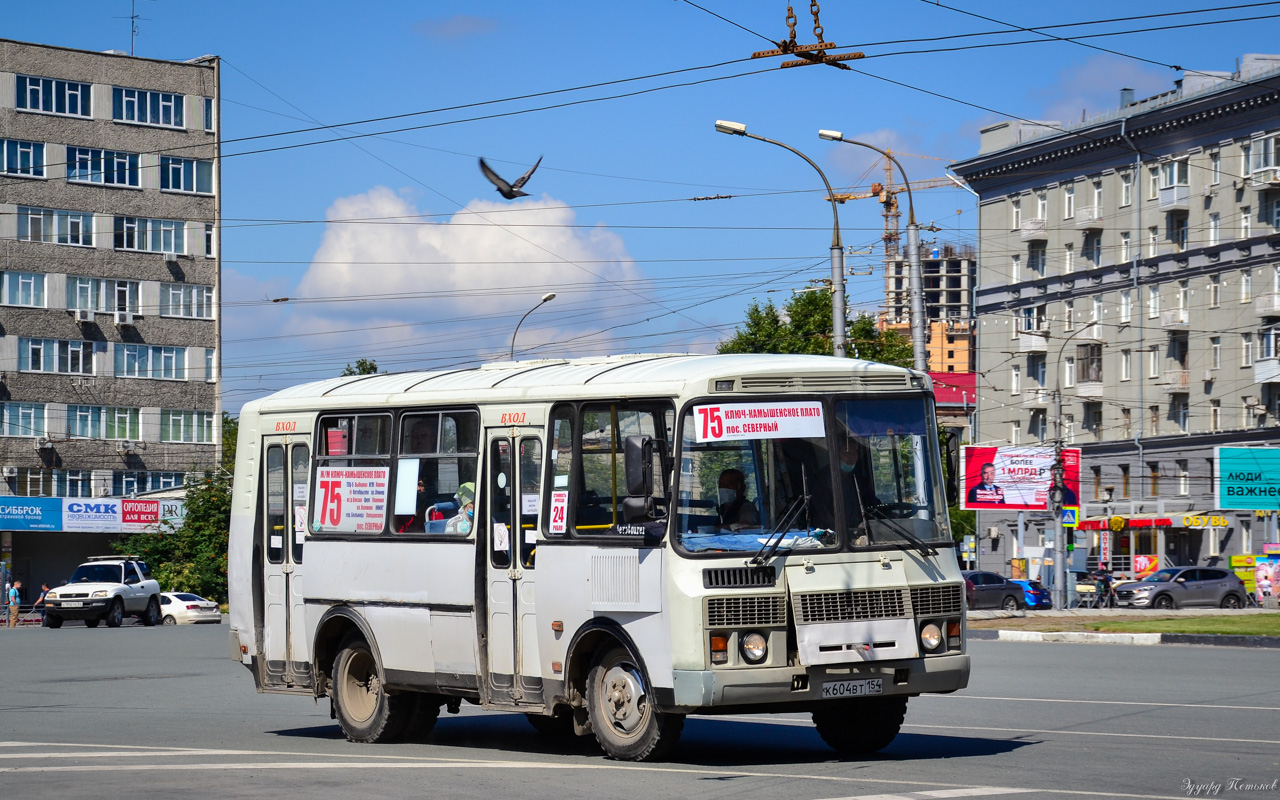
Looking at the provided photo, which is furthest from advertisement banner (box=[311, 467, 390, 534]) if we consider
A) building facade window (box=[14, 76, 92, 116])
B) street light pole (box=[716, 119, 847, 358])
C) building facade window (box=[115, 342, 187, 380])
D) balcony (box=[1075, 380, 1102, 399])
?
balcony (box=[1075, 380, 1102, 399])

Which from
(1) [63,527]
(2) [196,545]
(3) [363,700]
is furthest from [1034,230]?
(3) [363,700]

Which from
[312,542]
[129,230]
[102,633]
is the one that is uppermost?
[129,230]

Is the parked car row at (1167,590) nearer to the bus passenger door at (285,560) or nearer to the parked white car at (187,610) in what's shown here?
the parked white car at (187,610)

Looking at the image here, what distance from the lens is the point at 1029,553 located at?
65.8 m

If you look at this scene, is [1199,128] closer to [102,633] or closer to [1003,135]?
[1003,135]

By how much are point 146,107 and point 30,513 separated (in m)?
17.3

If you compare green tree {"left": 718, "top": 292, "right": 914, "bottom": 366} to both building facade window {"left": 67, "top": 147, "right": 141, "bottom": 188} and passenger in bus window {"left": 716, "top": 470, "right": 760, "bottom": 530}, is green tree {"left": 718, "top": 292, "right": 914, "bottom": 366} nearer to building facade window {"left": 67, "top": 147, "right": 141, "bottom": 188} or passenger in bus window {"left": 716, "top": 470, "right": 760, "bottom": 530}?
building facade window {"left": 67, "top": 147, "right": 141, "bottom": 188}

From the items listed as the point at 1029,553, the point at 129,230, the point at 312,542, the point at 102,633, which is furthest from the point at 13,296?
the point at 312,542

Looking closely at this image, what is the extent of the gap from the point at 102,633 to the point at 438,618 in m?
29.1

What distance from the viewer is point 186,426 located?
70.7m

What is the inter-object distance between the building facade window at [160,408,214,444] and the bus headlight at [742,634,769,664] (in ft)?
205

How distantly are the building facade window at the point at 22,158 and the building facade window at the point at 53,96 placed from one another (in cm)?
144

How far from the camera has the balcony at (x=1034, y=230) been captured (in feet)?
258

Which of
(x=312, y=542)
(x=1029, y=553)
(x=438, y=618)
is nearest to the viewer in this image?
(x=438, y=618)
